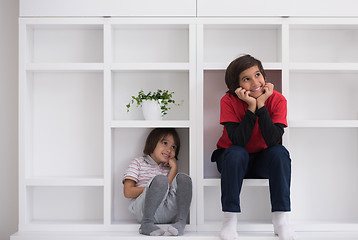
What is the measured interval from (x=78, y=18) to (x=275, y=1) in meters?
0.98

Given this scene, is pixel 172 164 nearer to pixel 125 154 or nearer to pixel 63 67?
pixel 125 154

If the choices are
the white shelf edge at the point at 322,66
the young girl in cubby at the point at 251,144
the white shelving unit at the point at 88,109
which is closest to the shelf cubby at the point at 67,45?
the white shelving unit at the point at 88,109

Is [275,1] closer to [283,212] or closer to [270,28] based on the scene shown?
[270,28]

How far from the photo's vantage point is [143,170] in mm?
2043

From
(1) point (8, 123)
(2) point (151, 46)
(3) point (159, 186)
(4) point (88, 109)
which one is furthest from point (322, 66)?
(1) point (8, 123)

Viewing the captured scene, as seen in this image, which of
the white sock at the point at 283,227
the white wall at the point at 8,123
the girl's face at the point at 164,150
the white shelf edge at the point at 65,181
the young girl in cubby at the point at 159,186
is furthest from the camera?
the white wall at the point at 8,123

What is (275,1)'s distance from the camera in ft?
6.45

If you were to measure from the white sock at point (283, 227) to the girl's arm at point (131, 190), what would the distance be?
66 cm

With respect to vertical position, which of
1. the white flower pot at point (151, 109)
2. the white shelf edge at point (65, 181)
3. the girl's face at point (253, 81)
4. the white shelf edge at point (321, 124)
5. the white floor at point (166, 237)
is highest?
the girl's face at point (253, 81)

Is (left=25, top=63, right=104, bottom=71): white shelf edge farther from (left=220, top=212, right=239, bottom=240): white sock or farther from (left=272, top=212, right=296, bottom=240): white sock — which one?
(left=272, top=212, right=296, bottom=240): white sock

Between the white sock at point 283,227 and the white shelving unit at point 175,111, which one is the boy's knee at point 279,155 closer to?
the white sock at point 283,227

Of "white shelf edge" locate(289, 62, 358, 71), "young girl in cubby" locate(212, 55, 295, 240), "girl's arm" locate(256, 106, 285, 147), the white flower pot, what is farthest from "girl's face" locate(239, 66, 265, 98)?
the white flower pot

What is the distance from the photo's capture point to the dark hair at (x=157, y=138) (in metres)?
2.06

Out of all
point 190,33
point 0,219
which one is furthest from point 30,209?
point 190,33
